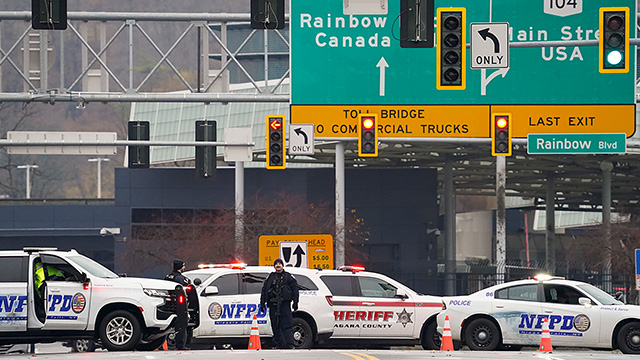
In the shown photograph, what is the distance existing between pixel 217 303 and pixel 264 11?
580cm

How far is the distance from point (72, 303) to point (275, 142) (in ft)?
39.4

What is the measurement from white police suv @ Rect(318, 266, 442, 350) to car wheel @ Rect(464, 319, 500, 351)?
0.72 m

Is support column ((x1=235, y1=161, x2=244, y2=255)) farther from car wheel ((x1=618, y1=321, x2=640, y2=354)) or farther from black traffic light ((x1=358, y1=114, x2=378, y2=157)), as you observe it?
car wheel ((x1=618, y1=321, x2=640, y2=354))

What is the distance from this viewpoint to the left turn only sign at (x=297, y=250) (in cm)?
2808

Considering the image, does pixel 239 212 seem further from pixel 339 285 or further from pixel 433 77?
pixel 339 285

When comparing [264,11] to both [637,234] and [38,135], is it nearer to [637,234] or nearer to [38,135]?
[38,135]

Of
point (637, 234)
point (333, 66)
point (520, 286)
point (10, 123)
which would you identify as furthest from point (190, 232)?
point (10, 123)

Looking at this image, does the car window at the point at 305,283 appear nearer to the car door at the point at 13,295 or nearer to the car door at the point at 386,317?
the car door at the point at 386,317

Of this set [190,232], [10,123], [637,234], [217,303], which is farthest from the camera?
[10,123]

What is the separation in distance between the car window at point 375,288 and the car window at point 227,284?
8.86 feet

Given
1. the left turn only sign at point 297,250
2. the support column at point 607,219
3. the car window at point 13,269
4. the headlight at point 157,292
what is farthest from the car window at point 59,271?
the support column at point 607,219

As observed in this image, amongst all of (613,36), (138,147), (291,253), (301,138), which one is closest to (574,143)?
(301,138)

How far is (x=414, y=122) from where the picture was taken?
A: 30031 mm

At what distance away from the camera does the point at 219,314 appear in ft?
75.5
